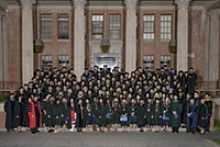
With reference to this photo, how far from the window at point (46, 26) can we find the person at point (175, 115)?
44.7 ft

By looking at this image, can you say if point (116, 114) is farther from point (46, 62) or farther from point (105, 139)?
point (46, 62)

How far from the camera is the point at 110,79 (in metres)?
13.9

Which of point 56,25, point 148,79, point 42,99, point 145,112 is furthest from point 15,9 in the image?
point 145,112

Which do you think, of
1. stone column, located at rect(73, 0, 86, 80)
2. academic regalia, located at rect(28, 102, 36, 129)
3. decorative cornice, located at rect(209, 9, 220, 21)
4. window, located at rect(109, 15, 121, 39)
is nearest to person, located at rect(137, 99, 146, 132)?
academic regalia, located at rect(28, 102, 36, 129)

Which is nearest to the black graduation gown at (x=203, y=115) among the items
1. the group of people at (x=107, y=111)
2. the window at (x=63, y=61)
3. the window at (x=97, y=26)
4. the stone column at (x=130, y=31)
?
the group of people at (x=107, y=111)

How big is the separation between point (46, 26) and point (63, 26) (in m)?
1.39

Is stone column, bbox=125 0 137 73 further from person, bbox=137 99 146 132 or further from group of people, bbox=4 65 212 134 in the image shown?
person, bbox=137 99 146 132

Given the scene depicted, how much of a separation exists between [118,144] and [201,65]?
14.4 meters

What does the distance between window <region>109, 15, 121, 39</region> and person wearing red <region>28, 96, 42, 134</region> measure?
11.8 m

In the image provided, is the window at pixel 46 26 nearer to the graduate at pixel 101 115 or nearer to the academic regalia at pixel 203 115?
the graduate at pixel 101 115

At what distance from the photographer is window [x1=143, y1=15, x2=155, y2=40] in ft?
72.3

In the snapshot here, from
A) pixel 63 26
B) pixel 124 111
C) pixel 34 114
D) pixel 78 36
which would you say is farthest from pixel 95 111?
pixel 63 26

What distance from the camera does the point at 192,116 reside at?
38.4 ft

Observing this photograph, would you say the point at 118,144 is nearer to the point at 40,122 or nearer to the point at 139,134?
the point at 139,134
